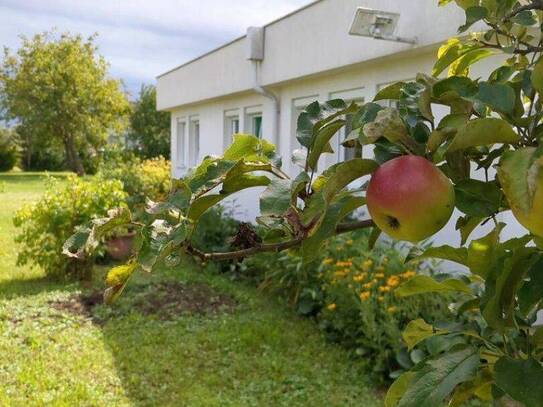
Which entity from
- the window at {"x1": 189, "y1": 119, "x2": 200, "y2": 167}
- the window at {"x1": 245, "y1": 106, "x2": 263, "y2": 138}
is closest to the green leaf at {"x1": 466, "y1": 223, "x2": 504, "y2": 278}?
the window at {"x1": 245, "y1": 106, "x2": 263, "y2": 138}

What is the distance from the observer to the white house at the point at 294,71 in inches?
244

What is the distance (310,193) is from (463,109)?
263 mm

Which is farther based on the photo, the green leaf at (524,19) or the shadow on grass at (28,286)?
the shadow on grass at (28,286)

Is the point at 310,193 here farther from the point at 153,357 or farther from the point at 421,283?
the point at 153,357

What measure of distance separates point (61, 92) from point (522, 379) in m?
34.9

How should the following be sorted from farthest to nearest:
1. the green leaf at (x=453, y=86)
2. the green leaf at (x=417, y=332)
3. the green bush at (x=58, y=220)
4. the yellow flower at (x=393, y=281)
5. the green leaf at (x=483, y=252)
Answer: the green bush at (x=58, y=220)
the yellow flower at (x=393, y=281)
the green leaf at (x=417, y=332)
the green leaf at (x=483, y=252)
the green leaf at (x=453, y=86)

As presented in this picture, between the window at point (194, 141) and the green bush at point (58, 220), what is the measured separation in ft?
22.9

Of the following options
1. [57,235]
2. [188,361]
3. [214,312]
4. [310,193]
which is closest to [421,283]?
[310,193]

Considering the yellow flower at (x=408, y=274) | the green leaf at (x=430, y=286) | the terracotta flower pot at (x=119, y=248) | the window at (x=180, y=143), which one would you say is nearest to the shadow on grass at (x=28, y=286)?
the terracotta flower pot at (x=119, y=248)

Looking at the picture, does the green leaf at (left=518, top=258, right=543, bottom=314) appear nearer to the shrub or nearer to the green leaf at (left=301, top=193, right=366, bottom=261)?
the green leaf at (left=301, top=193, right=366, bottom=261)

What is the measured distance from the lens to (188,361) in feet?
17.2

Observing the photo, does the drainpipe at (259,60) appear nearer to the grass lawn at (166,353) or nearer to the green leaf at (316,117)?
the grass lawn at (166,353)

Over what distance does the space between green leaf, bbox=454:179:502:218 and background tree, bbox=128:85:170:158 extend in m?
30.1

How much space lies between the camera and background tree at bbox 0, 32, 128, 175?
3312 cm
